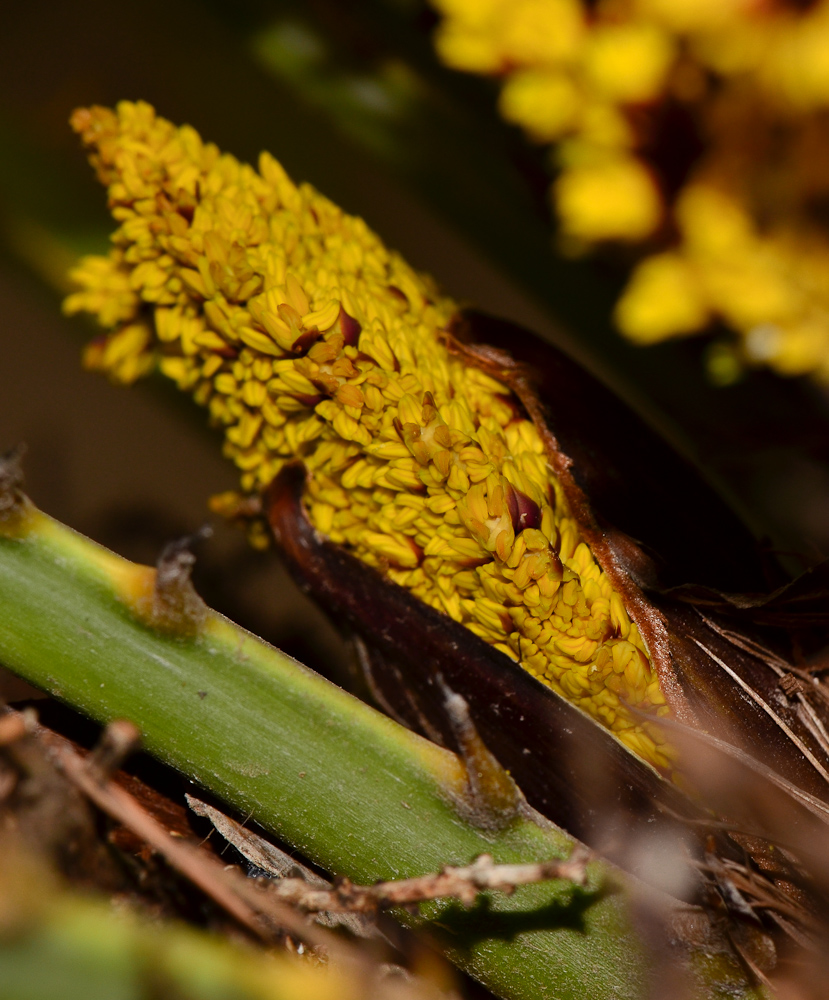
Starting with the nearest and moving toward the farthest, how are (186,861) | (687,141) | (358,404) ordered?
(186,861), (358,404), (687,141)

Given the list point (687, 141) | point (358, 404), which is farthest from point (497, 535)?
point (687, 141)

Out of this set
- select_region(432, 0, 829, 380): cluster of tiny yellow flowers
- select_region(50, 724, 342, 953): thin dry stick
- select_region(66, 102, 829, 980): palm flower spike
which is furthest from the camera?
select_region(432, 0, 829, 380): cluster of tiny yellow flowers

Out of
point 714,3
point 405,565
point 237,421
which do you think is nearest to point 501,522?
point 405,565

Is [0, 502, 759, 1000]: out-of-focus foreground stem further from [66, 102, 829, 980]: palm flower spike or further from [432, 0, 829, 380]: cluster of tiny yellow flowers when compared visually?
[432, 0, 829, 380]: cluster of tiny yellow flowers

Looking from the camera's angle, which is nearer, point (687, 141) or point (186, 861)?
point (186, 861)

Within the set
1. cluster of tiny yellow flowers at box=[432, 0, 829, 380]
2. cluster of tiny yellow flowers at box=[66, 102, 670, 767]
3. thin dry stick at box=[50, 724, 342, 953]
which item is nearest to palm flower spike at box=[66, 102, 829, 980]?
cluster of tiny yellow flowers at box=[66, 102, 670, 767]

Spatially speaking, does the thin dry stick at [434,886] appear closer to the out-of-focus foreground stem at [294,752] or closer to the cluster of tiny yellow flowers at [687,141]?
the out-of-focus foreground stem at [294,752]

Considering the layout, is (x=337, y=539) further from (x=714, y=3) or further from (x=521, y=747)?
(x=714, y=3)

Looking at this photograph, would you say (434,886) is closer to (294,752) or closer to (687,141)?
(294,752)
